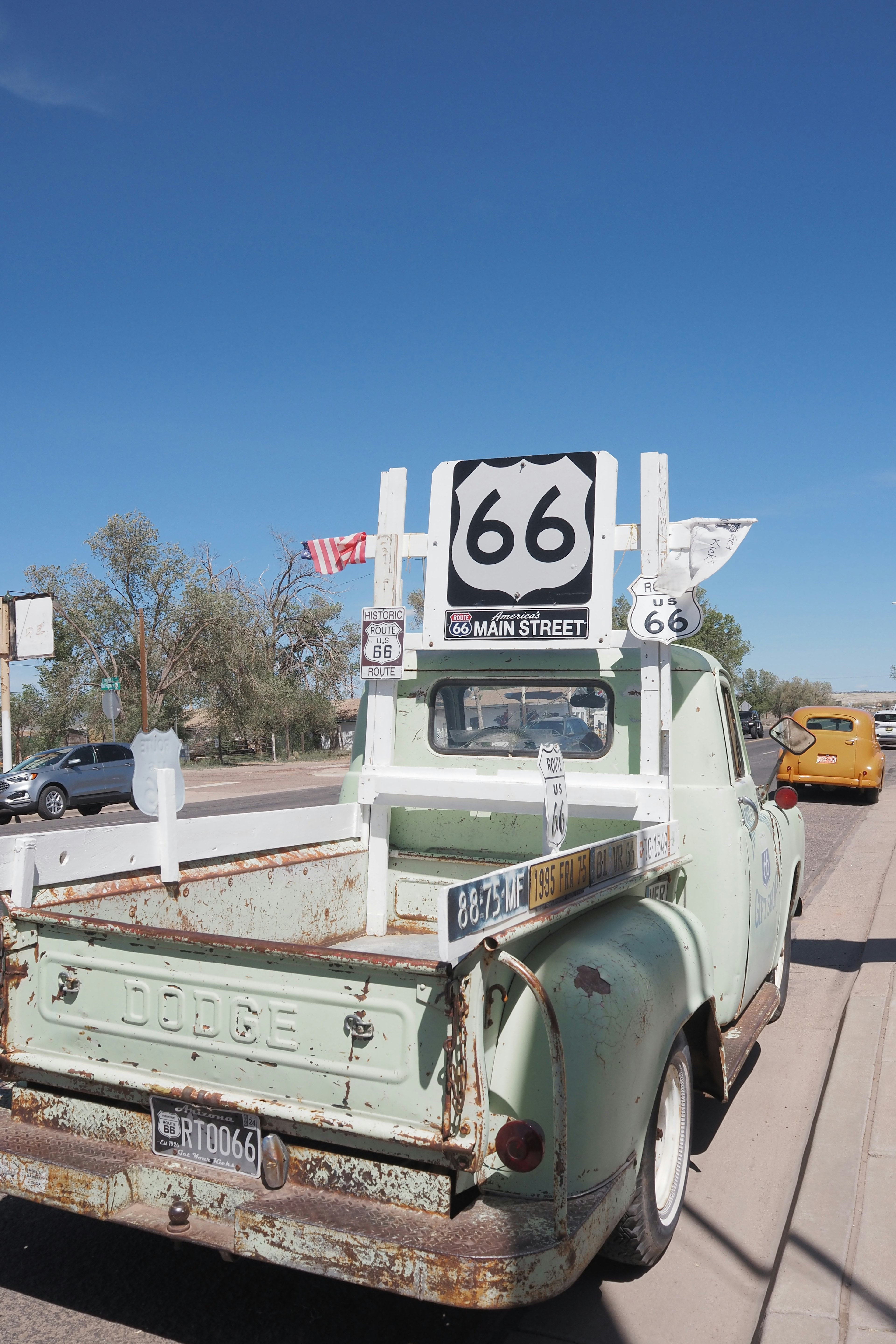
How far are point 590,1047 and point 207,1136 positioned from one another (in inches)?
43.3

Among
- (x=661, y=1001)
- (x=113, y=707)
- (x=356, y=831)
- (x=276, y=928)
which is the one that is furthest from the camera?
(x=113, y=707)

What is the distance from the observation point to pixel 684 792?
4410mm

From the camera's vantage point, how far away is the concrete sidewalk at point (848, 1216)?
3.07m

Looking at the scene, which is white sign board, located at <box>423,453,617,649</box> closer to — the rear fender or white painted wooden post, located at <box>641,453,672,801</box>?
white painted wooden post, located at <box>641,453,672,801</box>

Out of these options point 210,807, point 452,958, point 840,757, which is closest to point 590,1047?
point 452,958

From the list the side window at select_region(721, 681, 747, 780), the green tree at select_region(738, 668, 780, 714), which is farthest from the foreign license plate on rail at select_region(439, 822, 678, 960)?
the green tree at select_region(738, 668, 780, 714)

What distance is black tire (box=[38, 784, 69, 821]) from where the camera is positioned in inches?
798

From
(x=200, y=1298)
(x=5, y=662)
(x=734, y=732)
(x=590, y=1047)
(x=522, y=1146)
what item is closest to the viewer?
(x=522, y=1146)

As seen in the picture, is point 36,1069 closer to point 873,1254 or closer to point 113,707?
point 873,1254

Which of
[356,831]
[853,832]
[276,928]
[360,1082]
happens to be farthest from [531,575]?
[853,832]

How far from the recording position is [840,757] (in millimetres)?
19234

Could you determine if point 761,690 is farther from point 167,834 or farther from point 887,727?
point 167,834

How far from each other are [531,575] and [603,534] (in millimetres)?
379

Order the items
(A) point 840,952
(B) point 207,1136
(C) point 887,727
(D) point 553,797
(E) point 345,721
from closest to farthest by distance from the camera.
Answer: (B) point 207,1136 → (D) point 553,797 → (A) point 840,952 → (C) point 887,727 → (E) point 345,721
